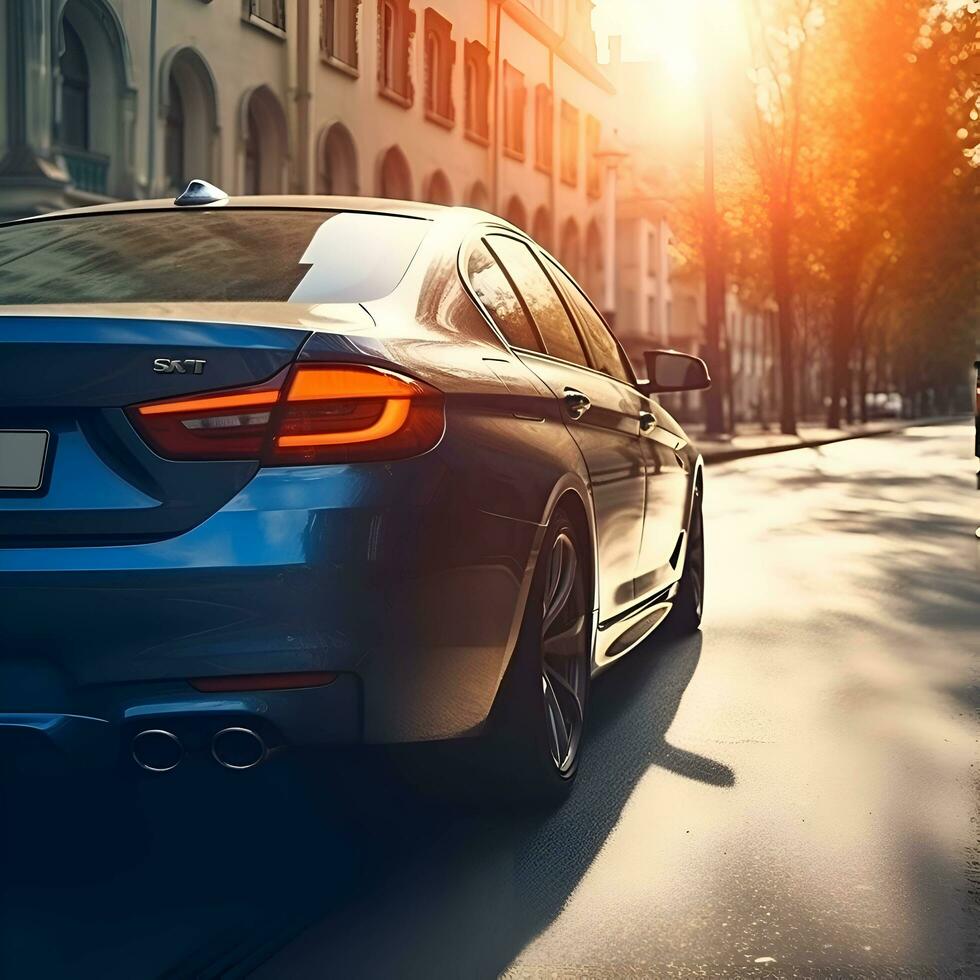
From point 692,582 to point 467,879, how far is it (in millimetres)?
3897

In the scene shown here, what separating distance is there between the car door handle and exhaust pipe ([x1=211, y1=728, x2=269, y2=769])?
166 centimetres

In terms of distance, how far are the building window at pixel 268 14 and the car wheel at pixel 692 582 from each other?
63.9 ft

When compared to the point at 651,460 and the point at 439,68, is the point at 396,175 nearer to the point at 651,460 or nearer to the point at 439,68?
the point at 439,68

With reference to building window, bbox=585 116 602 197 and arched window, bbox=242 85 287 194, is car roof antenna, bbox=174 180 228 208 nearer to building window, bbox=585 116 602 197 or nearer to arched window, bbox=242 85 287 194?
arched window, bbox=242 85 287 194

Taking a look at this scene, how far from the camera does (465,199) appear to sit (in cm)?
3619

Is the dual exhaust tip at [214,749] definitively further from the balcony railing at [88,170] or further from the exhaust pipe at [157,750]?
the balcony railing at [88,170]

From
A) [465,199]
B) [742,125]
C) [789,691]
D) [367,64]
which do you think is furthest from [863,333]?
[789,691]

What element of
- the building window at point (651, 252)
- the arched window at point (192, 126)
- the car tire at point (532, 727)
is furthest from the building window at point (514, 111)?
the car tire at point (532, 727)

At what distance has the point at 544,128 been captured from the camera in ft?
137

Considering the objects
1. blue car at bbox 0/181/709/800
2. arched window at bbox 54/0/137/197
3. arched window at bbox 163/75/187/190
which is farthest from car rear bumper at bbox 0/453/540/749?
arched window at bbox 163/75/187/190

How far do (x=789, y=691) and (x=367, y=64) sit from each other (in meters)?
25.1

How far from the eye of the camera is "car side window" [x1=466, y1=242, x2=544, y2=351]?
15.2ft

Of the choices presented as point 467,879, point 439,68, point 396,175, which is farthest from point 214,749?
point 439,68

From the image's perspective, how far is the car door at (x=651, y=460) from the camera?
5.96 metres
